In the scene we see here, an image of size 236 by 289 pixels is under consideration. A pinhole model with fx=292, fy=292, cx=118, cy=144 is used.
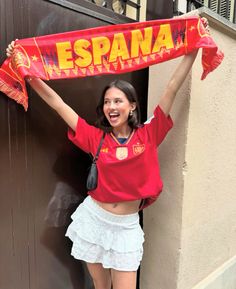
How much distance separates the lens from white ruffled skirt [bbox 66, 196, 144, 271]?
182 centimetres

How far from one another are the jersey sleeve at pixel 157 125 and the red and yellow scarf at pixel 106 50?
0.33 meters

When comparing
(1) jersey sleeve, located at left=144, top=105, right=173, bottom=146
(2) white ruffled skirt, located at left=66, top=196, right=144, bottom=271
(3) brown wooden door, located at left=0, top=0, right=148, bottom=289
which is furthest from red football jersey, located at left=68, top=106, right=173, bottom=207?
(3) brown wooden door, located at left=0, top=0, right=148, bottom=289

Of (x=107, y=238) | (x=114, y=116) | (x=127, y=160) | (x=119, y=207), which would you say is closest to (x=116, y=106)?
(x=114, y=116)

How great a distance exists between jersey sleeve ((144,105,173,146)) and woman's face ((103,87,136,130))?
7.1 inches

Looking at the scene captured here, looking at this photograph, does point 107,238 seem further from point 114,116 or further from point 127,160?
point 114,116

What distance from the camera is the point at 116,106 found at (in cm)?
178

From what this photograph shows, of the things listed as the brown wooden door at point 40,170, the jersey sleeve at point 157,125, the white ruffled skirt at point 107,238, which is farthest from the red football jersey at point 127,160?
the brown wooden door at point 40,170

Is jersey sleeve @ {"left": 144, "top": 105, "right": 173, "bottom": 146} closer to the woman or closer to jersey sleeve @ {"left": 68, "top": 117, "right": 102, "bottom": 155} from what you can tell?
the woman

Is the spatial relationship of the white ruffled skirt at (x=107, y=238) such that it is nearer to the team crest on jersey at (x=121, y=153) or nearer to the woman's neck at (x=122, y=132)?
the team crest on jersey at (x=121, y=153)

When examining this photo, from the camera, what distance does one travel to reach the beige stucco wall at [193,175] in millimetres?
2111

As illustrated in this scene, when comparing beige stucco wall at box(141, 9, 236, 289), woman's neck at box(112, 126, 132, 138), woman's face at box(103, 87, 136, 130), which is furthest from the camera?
beige stucco wall at box(141, 9, 236, 289)

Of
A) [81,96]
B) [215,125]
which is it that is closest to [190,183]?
[215,125]

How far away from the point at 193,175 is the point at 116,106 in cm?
84

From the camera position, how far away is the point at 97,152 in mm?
1843
